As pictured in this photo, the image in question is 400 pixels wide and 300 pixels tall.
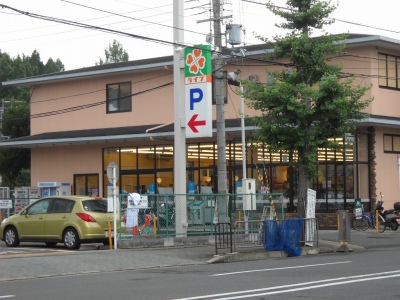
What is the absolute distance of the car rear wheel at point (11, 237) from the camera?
976 inches

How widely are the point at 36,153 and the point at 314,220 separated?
24.9 meters

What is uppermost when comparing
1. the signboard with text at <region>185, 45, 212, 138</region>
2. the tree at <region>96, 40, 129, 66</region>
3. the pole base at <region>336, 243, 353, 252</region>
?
the tree at <region>96, 40, 129, 66</region>

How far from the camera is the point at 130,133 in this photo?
3891 cm

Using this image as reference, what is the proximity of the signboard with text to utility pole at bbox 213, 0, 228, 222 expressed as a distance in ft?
1.64

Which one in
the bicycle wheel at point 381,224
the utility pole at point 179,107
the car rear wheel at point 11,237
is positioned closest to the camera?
the car rear wheel at point 11,237

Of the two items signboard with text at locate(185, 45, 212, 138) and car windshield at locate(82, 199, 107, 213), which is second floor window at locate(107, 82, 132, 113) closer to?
signboard with text at locate(185, 45, 212, 138)

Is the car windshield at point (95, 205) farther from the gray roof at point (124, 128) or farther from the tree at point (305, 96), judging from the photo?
the gray roof at point (124, 128)

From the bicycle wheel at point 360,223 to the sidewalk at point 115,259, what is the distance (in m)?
9.79

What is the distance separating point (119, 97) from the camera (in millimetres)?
42125

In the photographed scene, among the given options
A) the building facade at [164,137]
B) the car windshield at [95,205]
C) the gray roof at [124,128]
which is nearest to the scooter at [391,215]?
the building facade at [164,137]

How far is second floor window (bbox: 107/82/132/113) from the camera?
4181cm

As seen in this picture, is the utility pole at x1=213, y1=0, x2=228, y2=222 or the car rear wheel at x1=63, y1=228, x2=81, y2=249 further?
the utility pole at x1=213, y1=0, x2=228, y2=222

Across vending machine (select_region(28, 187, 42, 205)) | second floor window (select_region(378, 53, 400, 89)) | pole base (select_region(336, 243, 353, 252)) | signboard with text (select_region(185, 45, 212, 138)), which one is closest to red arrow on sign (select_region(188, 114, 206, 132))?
signboard with text (select_region(185, 45, 212, 138))

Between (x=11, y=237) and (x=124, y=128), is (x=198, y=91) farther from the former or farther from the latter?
(x=124, y=128)
